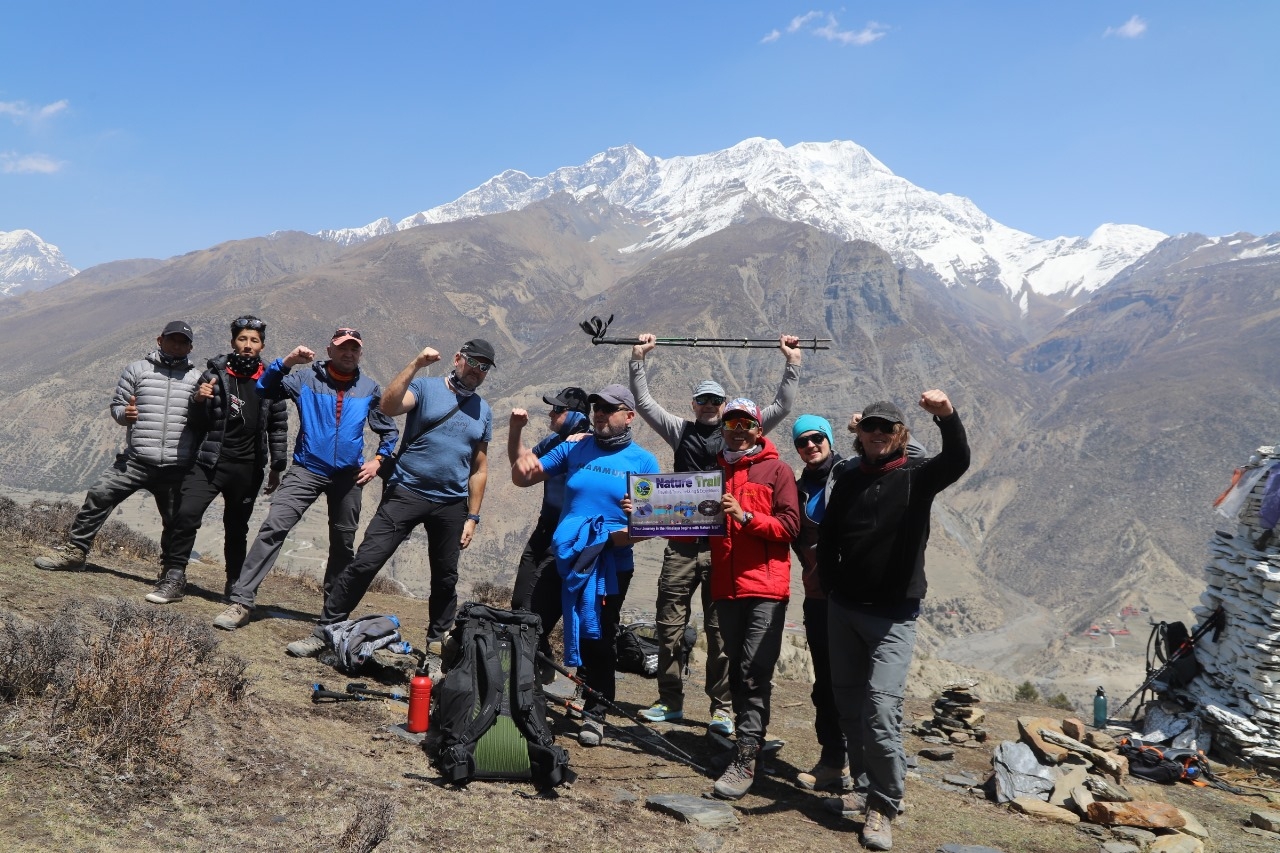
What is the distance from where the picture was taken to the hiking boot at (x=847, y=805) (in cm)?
522

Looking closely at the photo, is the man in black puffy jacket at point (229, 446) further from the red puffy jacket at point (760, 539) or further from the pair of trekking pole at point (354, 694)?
the red puffy jacket at point (760, 539)

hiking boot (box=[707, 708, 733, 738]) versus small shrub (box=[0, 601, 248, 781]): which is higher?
small shrub (box=[0, 601, 248, 781])

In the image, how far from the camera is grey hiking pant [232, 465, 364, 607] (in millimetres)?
6562

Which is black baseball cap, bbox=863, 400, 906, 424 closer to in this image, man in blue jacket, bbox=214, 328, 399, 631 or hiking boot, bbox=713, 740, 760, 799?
hiking boot, bbox=713, 740, 760, 799

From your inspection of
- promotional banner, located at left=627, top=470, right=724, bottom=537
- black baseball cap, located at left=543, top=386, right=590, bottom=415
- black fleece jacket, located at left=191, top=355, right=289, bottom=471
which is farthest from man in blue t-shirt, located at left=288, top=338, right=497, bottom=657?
promotional banner, located at left=627, top=470, right=724, bottom=537

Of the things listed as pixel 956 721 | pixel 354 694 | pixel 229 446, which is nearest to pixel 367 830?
pixel 354 694

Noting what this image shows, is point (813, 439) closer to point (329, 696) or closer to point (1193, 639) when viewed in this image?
point (329, 696)

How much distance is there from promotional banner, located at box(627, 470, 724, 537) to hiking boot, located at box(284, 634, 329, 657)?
8.13 ft

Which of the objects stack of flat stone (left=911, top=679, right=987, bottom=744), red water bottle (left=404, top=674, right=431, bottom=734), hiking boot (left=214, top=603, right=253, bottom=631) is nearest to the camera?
red water bottle (left=404, top=674, right=431, bottom=734)

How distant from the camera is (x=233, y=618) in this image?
251 inches

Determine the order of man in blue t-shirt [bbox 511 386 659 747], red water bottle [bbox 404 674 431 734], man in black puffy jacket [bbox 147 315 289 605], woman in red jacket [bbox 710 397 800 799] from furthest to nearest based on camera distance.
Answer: man in black puffy jacket [bbox 147 315 289 605] < man in blue t-shirt [bbox 511 386 659 747] < woman in red jacket [bbox 710 397 800 799] < red water bottle [bbox 404 674 431 734]

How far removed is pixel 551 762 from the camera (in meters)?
4.55

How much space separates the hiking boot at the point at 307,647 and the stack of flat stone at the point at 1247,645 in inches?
356

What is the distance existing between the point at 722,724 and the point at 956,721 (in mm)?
3135
